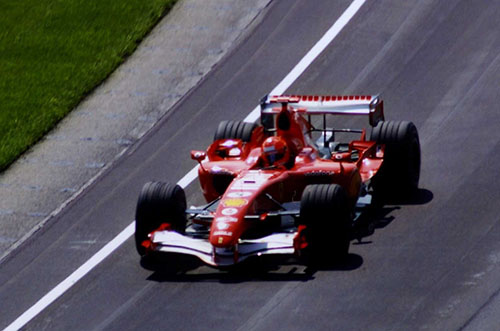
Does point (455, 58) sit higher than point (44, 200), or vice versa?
point (455, 58)

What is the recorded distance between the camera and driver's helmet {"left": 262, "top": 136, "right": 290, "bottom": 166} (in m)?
17.9

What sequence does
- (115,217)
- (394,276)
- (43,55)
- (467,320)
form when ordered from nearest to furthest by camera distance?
(467,320) → (394,276) → (115,217) → (43,55)

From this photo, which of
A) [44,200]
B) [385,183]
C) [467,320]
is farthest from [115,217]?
[467,320]

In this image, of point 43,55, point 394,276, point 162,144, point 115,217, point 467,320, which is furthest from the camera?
point 43,55

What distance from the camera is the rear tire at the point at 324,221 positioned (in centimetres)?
1638

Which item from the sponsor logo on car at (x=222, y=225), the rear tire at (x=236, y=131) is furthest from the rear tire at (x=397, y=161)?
the sponsor logo on car at (x=222, y=225)

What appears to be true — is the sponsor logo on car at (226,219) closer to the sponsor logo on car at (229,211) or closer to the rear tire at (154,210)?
the sponsor logo on car at (229,211)

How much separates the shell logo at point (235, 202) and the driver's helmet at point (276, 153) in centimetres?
123

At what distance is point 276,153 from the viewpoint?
17938 millimetres

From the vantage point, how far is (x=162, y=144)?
21906 millimetres

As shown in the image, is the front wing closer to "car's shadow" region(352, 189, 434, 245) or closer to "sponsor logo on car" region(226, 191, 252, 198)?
"sponsor logo on car" region(226, 191, 252, 198)

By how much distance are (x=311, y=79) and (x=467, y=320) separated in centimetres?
961

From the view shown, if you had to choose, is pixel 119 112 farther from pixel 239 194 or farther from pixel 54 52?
pixel 239 194

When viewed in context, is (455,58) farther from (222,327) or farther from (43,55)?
(222,327)
